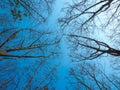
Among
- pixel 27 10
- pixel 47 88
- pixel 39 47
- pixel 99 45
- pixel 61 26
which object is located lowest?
pixel 47 88

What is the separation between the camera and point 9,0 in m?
7.01

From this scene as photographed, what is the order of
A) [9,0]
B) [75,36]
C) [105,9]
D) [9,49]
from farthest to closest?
[75,36]
[105,9]
[9,0]
[9,49]

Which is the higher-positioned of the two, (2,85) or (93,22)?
(93,22)

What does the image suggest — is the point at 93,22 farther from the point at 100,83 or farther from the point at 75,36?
the point at 100,83

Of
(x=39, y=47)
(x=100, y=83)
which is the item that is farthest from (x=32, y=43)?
(x=100, y=83)

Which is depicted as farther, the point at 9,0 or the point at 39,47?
the point at 39,47

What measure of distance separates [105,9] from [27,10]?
338 cm

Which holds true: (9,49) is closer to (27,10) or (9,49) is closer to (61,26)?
(27,10)

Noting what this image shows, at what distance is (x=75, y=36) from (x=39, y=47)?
1872mm


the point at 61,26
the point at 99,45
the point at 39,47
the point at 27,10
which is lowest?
the point at 39,47

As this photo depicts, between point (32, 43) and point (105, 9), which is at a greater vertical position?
point (105, 9)

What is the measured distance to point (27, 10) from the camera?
24.2 feet

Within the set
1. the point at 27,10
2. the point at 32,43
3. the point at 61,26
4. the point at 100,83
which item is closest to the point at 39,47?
the point at 32,43

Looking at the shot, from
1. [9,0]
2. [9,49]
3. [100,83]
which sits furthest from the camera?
[100,83]
